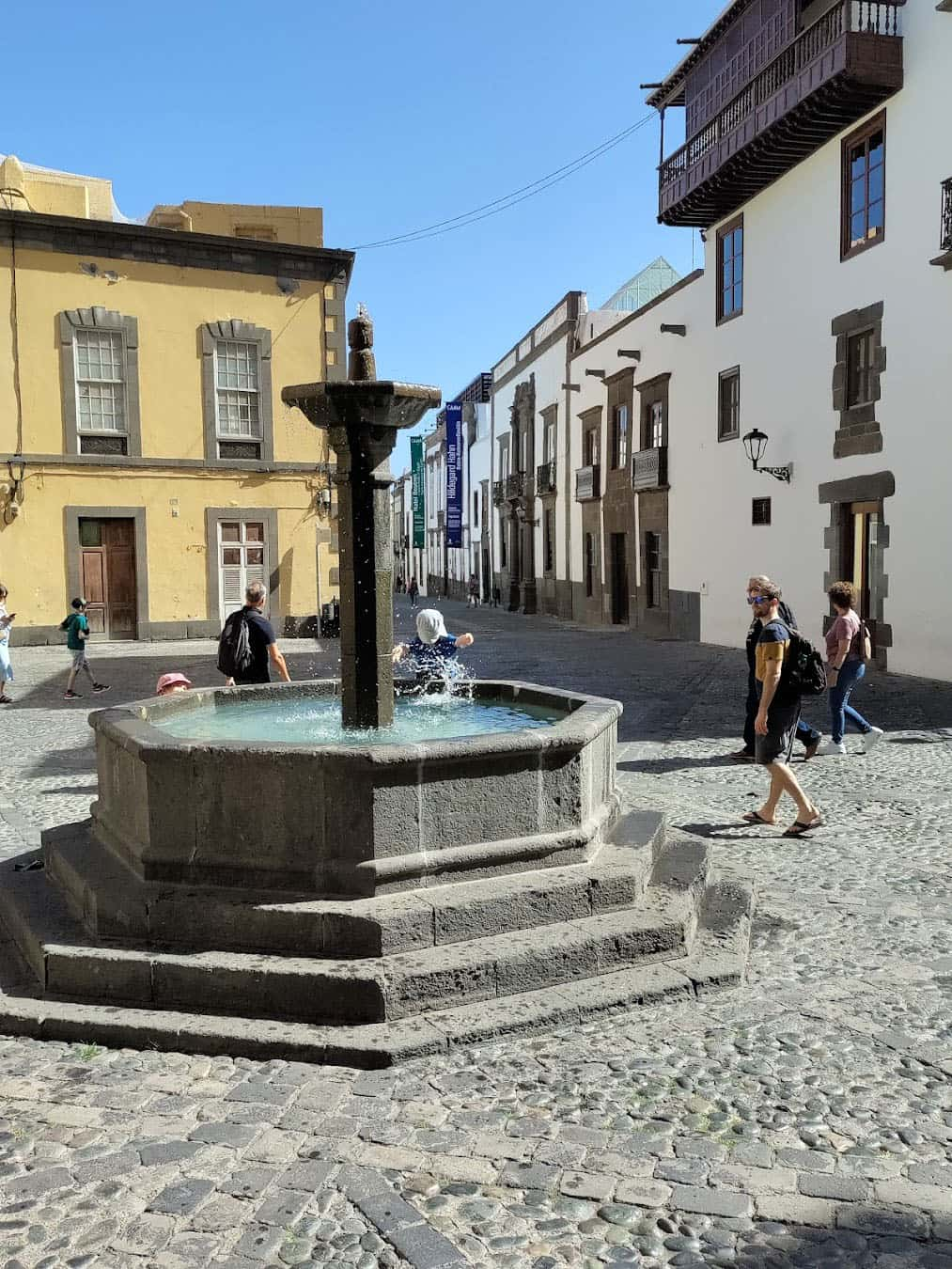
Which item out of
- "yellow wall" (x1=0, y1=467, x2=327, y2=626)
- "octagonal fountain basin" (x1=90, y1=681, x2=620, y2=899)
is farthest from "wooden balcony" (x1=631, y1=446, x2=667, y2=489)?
"octagonal fountain basin" (x1=90, y1=681, x2=620, y2=899)

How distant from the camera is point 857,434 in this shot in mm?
15617

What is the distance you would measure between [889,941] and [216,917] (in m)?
2.95

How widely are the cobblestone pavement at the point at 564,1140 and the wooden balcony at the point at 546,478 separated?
2823 cm

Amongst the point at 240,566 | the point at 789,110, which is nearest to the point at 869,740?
the point at 789,110

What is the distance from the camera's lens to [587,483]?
28734mm

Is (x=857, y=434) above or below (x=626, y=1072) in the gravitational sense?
above

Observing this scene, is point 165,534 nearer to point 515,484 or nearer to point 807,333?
point 807,333

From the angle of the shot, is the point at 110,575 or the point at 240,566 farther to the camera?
the point at 240,566

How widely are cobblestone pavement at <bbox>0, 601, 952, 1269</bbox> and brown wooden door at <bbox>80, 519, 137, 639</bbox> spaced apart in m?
18.2

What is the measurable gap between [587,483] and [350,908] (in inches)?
999

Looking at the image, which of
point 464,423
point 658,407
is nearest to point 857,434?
point 658,407

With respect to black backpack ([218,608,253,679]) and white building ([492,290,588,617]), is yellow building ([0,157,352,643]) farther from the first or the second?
black backpack ([218,608,253,679])

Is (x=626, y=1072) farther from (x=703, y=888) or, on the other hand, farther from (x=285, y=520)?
(x=285, y=520)

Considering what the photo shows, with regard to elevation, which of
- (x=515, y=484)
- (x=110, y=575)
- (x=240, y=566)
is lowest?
(x=110, y=575)
